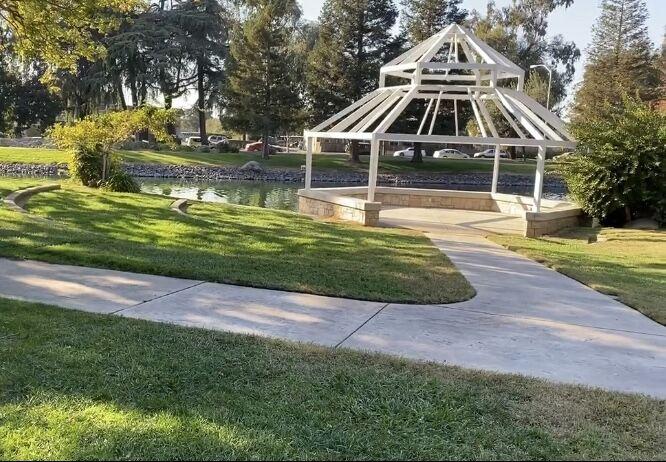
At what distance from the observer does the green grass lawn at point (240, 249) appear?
247 inches

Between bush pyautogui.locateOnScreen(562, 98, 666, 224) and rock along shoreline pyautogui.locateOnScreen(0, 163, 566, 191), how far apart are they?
2054 centimetres

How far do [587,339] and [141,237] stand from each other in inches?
239

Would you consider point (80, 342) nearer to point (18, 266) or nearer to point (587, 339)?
point (18, 266)

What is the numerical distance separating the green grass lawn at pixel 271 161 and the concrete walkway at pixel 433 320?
26387 millimetres

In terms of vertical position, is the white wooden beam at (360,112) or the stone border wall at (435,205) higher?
the white wooden beam at (360,112)

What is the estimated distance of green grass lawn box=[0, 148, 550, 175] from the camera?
30.8 metres

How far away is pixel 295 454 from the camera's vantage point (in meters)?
2.76

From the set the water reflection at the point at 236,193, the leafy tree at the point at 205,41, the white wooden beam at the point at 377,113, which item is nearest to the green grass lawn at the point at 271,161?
the water reflection at the point at 236,193

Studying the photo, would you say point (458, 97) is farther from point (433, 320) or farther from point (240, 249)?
point (433, 320)

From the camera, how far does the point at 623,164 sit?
13.3 metres

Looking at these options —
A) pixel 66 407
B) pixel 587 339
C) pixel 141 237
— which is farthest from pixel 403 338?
pixel 141 237

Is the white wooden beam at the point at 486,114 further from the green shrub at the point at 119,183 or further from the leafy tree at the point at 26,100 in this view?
the leafy tree at the point at 26,100

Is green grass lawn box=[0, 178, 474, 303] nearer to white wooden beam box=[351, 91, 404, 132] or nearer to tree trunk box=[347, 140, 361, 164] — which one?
white wooden beam box=[351, 91, 404, 132]

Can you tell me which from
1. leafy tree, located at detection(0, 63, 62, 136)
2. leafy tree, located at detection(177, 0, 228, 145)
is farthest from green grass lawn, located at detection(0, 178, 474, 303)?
leafy tree, located at detection(0, 63, 62, 136)
